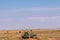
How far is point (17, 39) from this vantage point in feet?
174

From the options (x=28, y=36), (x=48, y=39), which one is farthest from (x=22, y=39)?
(x=48, y=39)

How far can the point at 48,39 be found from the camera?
5069 cm

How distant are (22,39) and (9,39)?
3.37m

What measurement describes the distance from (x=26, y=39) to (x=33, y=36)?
4173mm

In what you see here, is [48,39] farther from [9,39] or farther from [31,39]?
[9,39]

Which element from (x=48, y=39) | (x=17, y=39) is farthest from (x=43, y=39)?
(x=17, y=39)

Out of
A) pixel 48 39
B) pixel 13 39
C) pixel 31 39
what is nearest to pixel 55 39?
pixel 48 39

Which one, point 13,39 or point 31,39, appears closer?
point 31,39

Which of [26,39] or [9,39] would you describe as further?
[9,39]

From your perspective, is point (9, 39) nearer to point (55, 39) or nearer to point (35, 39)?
point (35, 39)

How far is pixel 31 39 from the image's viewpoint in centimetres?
4881

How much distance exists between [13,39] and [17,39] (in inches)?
36.9

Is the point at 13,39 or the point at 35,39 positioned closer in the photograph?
the point at 35,39

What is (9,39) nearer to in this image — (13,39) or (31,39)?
(13,39)
